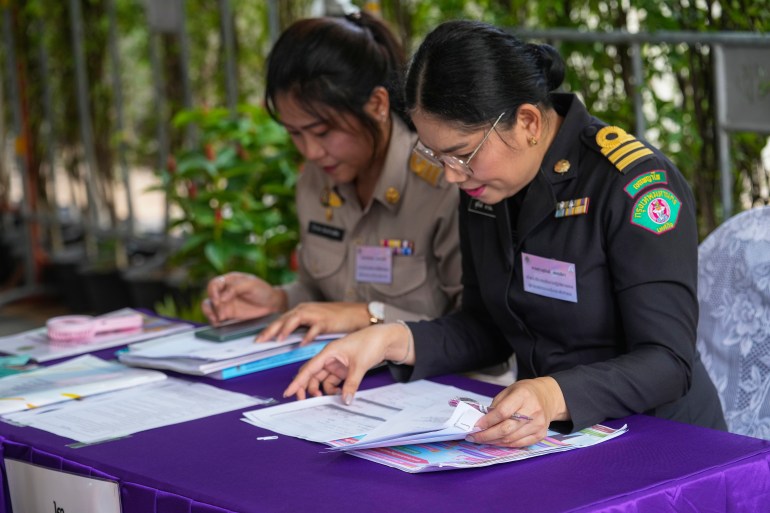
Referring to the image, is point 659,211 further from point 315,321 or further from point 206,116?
point 206,116

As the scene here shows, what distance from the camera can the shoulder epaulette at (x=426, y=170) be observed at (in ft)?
8.14

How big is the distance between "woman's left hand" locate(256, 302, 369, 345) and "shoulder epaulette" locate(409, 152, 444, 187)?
39cm

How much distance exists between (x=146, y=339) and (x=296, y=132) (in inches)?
22.2

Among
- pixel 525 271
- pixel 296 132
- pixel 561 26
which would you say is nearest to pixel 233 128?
pixel 561 26

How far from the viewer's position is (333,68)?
2.40 metres

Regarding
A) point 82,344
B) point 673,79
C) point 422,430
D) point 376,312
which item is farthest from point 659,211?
point 673,79

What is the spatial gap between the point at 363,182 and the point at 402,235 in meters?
0.19

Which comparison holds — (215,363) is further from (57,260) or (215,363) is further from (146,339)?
(57,260)

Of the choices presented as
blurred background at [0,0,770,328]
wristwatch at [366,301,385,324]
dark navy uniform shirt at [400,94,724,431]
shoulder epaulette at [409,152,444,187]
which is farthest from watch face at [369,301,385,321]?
blurred background at [0,0,770,328]

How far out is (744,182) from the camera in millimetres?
3064

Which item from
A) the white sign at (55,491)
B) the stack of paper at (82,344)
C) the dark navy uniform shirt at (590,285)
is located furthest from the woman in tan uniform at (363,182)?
the white sign at (55,491)

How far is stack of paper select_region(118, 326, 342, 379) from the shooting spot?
206cm

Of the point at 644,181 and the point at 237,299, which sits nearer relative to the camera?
the point at 644,181

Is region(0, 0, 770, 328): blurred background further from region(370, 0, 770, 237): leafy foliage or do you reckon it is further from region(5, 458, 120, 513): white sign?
region(5, 458, 120, 513): white sign
